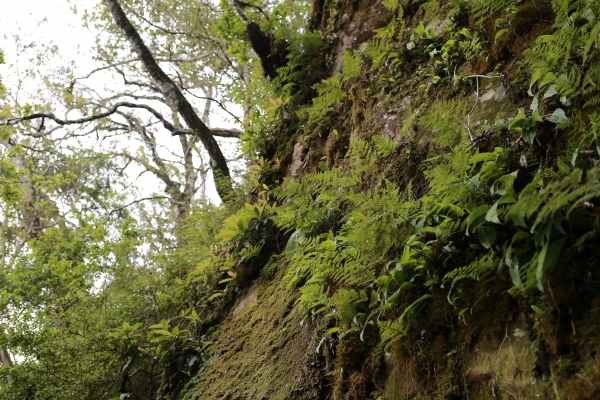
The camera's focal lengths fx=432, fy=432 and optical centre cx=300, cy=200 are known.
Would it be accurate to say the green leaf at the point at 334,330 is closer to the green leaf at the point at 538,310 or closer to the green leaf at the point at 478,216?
the green leaf at the point at 478,216

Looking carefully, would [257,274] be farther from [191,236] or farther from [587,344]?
[587,344]

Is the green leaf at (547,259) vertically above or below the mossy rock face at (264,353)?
above

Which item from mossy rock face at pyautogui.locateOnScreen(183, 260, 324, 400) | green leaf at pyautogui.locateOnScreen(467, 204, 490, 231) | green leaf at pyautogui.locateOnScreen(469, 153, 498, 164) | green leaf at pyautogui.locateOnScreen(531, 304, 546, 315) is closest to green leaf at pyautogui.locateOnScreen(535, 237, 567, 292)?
green leaf at pyautogui.locateOnScreen(531, 304, 546, 315)

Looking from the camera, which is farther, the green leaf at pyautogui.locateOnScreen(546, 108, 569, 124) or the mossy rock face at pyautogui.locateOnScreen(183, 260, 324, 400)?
the mossy rock face at pyautogui.locateOnScreen(183, 260, 324, 400)

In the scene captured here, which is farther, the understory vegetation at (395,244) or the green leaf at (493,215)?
the green leaf at (493,215)

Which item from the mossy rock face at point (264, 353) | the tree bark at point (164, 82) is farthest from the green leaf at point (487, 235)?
the tree bark at point (164, 82)

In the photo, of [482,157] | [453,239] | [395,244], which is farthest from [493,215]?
[395,244]

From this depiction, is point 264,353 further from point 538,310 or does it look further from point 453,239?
point 538,310

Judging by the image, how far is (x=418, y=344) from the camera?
233 cm

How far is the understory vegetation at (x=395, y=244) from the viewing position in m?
1.86

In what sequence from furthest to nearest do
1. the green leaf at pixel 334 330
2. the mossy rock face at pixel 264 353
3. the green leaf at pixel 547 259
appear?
the mossy rock face at pixel 264 353 → the green leaf at pixel 334 330 → the green leaf at pixel 547 259

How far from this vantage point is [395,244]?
265cm

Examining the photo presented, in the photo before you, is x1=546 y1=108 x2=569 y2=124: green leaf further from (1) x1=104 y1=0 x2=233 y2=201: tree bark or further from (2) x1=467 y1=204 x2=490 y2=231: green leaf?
(1) x1=104 y1=0 x2=233 y2=201: tree bark

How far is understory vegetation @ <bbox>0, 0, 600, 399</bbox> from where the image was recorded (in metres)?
1.86
